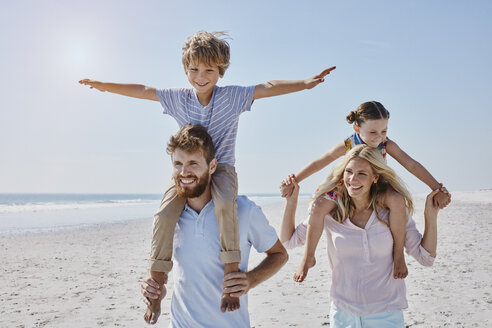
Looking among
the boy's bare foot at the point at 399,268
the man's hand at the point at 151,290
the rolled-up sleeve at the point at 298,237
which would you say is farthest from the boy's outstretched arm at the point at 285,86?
the man's hand at the point at 151,290

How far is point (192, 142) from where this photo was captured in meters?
2.68

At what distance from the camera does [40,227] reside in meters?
19.0

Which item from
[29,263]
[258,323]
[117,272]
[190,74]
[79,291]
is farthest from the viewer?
[29,263]

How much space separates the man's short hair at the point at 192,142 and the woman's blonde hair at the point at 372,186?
1.19m

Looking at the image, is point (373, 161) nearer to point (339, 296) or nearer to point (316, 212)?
point (316, 212)

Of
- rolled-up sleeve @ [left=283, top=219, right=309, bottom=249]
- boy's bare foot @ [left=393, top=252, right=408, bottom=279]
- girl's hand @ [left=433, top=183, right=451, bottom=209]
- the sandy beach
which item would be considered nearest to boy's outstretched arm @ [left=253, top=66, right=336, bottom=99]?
rolled-up sleeve @ [left=283, top=219, right=309, bottom=249]

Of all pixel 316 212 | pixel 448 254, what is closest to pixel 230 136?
pixel 316 212

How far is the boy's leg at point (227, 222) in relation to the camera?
246 cm

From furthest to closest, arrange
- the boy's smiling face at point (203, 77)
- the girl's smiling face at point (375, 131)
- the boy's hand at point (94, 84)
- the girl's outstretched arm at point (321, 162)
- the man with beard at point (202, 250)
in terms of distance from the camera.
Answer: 1. the girl's smiling face at point (375, 131)
2. the girl's outstretched arm at point (321, 162)
3. the boy's hand at point (94, 84)
4. the boy's smiling face at point (203, 77)
5. the man with beard at point (202, 250)

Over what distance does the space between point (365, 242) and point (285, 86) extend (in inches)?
53.7

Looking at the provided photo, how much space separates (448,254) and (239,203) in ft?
31.0

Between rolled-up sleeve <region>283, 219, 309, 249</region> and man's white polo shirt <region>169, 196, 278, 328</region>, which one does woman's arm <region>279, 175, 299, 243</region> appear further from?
man's white polo shirt <region>169, 196, 278, 328</region>

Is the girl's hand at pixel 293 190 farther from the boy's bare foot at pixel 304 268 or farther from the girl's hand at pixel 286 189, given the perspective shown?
the boy's bare foot at pixel 304 268

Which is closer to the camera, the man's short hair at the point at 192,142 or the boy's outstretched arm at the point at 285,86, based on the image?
the man's short hair at the point at 192,142
